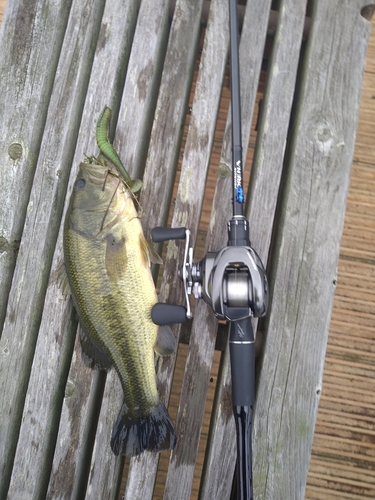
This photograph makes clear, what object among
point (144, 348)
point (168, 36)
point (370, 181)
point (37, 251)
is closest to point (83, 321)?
point (144, 348)

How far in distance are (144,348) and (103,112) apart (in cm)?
104

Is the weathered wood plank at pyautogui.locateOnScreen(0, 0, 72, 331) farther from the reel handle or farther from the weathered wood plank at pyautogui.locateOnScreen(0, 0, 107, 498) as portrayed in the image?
the reel handle

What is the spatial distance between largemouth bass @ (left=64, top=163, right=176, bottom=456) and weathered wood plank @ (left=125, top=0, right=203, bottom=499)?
0.50 ft

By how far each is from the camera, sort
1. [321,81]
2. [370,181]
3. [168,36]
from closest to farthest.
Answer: [321,81]
[168,36]
[370,181]

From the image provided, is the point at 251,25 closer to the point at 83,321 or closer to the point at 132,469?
the point at 83,321

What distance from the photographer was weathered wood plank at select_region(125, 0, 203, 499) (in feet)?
6.20

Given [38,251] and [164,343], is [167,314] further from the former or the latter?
[38,251]

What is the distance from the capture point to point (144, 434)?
5.56 ft

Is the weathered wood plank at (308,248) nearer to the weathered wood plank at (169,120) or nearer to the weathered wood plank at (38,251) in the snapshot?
the weathered wood plank at (169,120)

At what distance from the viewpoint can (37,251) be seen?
193 centimetres

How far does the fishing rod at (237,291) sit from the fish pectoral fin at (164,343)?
12 cm

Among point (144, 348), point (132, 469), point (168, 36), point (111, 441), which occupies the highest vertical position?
point (168, 36)

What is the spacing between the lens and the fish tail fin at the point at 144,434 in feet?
5.56

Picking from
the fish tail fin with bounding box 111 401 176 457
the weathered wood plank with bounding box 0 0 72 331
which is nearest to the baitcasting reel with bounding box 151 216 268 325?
the fish tail fin with bounding box 111 401 176 457
